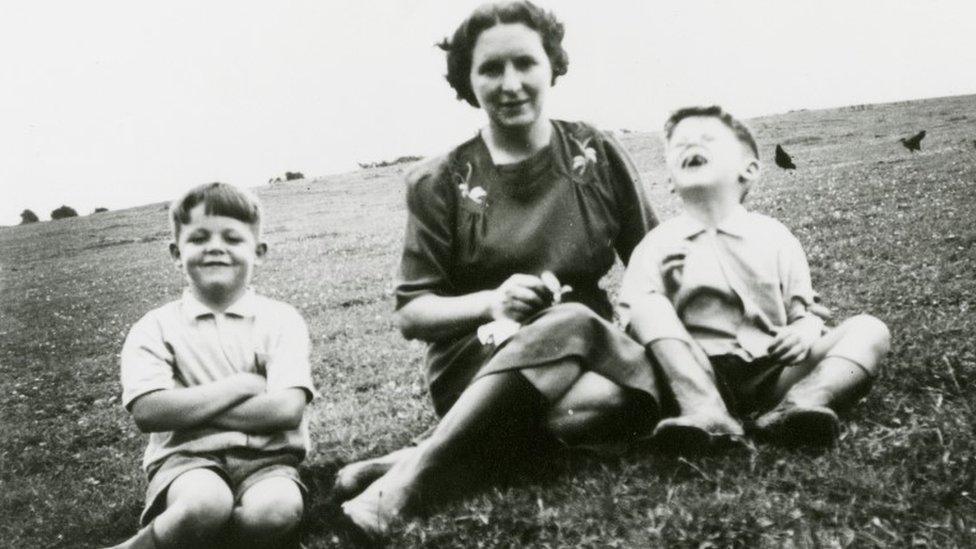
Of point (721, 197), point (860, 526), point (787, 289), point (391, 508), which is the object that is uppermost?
point (721, 197)

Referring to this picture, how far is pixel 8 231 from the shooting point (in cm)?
3653

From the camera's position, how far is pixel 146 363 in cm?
350

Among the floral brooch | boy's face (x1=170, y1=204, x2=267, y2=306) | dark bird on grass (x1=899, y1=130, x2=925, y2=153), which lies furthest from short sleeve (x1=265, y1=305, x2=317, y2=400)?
dark bird on grass (x1=899, y1=130, x2=925, y2=153)

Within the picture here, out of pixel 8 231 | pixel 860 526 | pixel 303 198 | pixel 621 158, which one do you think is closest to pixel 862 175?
pixel 621 158

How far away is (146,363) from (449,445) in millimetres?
1284

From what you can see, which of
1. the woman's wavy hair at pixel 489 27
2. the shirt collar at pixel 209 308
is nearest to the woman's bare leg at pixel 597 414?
the shirt collar at pixel 209 308

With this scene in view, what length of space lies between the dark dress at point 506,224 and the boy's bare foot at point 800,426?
1.02 m

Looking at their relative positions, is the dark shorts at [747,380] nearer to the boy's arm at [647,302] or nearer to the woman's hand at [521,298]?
the boy's arm at [647,302]

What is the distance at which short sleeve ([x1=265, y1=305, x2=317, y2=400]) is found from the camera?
3.61m

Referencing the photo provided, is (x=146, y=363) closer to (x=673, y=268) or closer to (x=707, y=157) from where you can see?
(x=673, y=268)

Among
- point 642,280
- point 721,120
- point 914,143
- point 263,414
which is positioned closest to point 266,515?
point 263,414

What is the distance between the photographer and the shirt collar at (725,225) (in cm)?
373

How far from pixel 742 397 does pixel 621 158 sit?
1235 mm

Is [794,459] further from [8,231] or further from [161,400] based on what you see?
Answer: [8,231]
